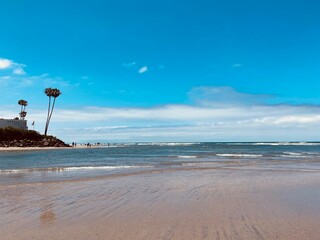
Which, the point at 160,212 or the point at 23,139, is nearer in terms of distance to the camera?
the point at 160,212

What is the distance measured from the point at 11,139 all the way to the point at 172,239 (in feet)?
318

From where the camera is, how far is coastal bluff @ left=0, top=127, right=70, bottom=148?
87.4 meters

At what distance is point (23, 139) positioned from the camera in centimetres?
9269

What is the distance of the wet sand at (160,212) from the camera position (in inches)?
→ 257

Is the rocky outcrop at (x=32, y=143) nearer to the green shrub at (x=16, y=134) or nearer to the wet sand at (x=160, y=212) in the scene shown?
the green shrub at (x=16, y=134)

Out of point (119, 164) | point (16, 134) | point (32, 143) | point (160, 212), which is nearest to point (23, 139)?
point (16, 134)

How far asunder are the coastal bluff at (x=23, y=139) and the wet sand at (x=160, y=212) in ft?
271

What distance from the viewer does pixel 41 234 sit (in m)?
6.46

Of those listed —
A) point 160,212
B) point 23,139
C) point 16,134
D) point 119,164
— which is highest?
point 16,134

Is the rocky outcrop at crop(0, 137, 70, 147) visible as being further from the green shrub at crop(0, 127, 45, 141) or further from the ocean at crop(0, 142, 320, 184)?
the ocean at crop(0, 142, 320, 184)

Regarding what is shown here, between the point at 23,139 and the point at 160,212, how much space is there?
94412 millimetres

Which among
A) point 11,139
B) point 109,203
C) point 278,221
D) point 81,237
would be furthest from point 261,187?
point 11,139

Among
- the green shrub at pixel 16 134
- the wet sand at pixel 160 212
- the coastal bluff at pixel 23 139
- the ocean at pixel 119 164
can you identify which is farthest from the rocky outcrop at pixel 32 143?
the wet sand at pixel 160 212

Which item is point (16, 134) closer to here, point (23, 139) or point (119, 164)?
point (23, 139)
